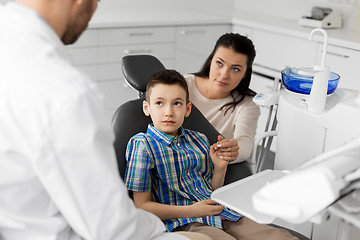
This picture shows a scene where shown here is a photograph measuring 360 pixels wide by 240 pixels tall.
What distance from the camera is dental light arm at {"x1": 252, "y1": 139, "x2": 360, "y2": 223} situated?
95cm

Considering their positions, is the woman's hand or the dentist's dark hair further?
the dentist's dark hair

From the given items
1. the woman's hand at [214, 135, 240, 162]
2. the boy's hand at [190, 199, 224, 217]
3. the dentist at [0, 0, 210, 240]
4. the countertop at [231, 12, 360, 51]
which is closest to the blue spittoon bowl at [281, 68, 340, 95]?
the woman's hand at [214, 135, 240, 162]

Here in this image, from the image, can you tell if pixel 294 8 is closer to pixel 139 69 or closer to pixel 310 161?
pixel 139 69

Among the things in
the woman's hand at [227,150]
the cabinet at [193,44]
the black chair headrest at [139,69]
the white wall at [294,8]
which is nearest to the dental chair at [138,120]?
the black chair headrest at [139,69]

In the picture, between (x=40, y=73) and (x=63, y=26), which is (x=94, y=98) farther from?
(x=63, y=26)

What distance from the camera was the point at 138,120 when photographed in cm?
178

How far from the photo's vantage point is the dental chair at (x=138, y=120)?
5.67 ft

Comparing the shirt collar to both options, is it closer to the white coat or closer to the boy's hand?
the boy's hand

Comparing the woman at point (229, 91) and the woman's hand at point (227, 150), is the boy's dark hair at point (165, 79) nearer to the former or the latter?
the woman's hand at point (227, 150)

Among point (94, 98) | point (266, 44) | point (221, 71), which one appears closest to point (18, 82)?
point (94, 98)

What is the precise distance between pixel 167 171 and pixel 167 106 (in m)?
0.22

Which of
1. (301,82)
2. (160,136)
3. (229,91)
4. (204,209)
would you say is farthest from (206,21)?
(204,209)

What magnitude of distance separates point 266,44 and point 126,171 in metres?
2.12

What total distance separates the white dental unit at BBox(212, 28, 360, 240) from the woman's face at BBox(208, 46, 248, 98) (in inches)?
12.3
